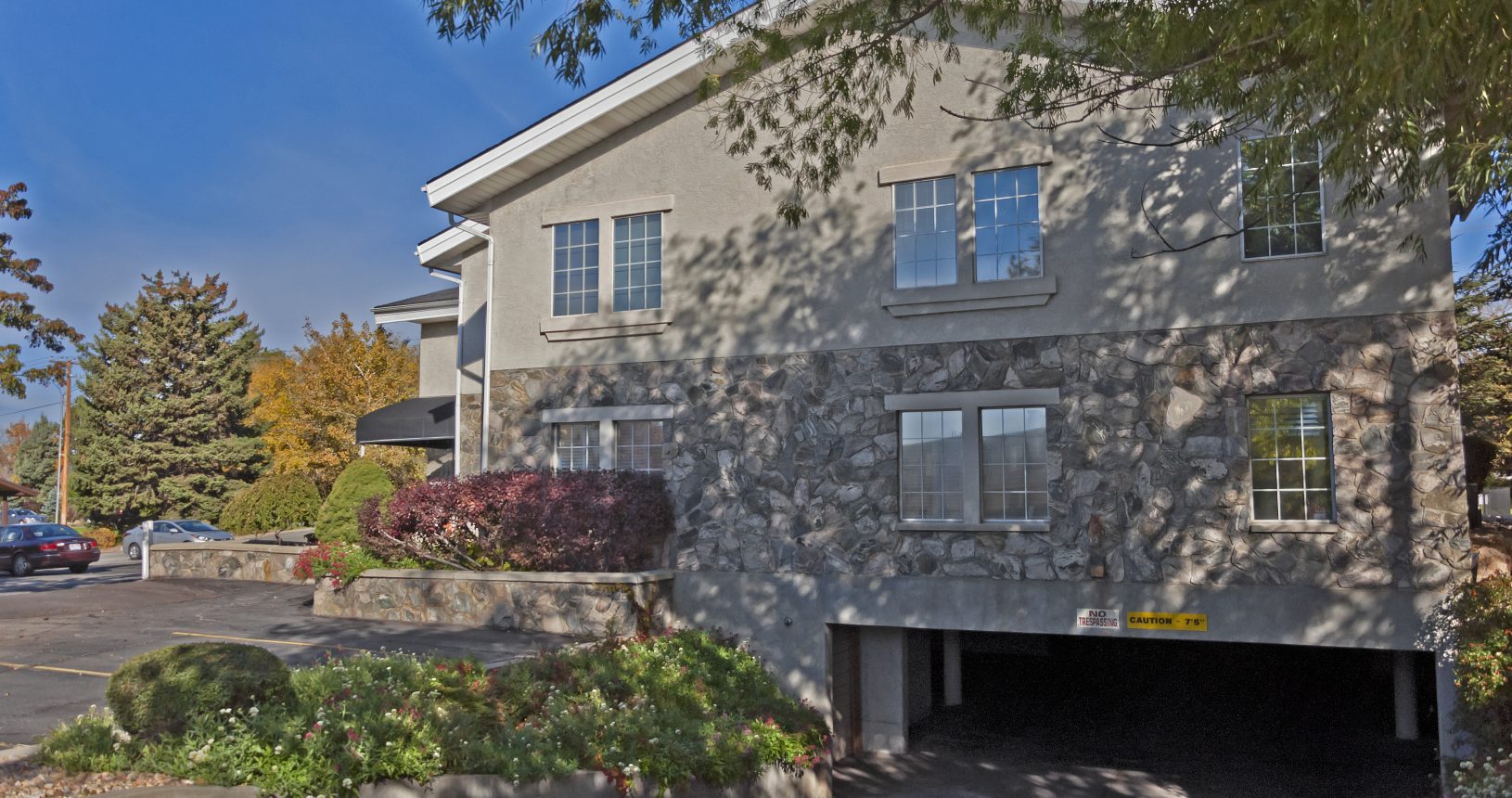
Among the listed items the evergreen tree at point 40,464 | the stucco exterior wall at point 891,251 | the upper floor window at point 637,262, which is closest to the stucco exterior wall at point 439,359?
the stucco exterior wall at point 891,251

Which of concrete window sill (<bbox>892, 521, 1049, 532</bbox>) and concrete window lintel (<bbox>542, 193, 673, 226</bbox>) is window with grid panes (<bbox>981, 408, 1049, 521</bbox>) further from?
concrete window lintel (<bbox>542, 193, 673, 226</bbox>)

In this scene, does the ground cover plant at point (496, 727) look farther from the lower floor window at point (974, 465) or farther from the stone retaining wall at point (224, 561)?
the stone retaining wall at point (224, 561)

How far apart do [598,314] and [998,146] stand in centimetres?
632

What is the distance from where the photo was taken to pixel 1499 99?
8297mm

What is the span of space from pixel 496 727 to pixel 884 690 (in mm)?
7011

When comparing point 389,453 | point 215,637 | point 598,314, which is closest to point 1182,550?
point 598,314

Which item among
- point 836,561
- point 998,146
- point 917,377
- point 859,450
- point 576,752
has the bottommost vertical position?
point 576,752

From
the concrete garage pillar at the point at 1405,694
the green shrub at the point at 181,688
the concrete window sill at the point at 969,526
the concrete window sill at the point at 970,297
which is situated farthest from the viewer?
the concrete garage pillar at the point at 1405,694

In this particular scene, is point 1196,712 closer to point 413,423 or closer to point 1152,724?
point 1152,724

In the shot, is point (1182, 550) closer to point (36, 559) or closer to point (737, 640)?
point (737, 640)

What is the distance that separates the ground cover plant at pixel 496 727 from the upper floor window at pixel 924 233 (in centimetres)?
572

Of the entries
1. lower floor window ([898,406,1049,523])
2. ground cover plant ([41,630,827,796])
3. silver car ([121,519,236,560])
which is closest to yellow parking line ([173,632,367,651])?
ground cover plant ([41,630,827,796])

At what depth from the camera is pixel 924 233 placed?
48.1 ft

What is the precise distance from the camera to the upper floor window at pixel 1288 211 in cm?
1257
